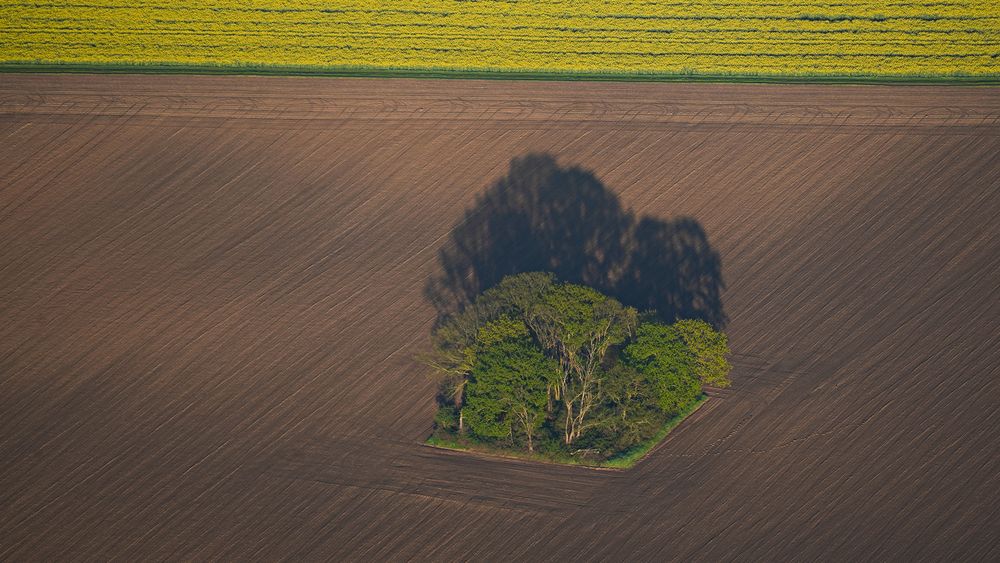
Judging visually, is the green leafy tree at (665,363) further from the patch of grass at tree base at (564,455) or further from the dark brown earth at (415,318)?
the dark brown earth at (415,318)

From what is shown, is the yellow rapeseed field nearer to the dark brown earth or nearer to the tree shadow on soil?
the dark brown earth

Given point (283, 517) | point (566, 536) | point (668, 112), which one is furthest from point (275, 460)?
point (668, 112)

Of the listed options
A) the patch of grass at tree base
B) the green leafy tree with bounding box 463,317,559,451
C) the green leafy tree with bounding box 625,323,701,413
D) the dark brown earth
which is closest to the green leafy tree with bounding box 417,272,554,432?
the green leafy tree with bounding box 463,317,559,451

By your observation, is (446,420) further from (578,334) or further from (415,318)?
(578,334)

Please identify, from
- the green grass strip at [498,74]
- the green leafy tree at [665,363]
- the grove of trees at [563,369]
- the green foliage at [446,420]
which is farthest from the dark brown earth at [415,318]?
the green leafy tree at [665,363]

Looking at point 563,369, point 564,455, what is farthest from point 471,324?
point 564,455

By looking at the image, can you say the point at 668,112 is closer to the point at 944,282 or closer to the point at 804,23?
the point at 804,23
